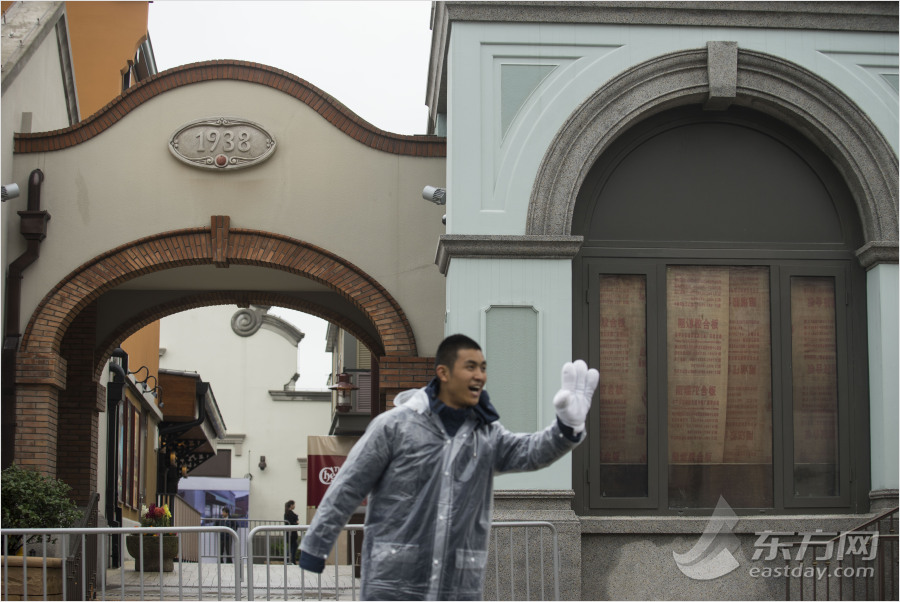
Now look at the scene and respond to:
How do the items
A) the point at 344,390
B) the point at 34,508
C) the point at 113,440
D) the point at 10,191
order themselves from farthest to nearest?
the point at 344,390, the point at 113,440, the point at 10,191, the point at 34,508

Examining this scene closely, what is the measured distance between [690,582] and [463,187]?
399 cm

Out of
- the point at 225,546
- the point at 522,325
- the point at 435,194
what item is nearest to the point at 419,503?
the point at 522,325

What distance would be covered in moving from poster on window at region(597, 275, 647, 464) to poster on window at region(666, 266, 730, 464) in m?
0.26

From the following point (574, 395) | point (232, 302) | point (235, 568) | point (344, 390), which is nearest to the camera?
point (574, 395)

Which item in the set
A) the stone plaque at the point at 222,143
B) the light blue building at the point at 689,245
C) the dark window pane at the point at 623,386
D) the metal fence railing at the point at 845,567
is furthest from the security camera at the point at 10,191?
the metal fence railing at the point at 845,567

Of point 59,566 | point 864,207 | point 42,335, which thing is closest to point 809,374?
point 864,207

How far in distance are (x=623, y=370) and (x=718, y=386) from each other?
34.4 inches

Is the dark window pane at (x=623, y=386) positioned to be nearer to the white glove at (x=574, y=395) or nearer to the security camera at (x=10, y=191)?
the white glove at (x=574, y=395)

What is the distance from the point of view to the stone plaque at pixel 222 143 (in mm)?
14320

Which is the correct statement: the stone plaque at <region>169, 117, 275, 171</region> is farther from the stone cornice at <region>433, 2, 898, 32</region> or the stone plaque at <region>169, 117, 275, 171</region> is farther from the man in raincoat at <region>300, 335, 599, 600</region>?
the man in raincoat at <region>300, 335, 599, 600</region>

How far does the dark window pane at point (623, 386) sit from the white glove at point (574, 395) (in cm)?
577

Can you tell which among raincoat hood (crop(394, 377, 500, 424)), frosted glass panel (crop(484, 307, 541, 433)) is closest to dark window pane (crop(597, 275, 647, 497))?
frosted glass panel (crop(484, 307, 541, 433))

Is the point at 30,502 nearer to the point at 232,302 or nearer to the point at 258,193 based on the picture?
the point at 258,193

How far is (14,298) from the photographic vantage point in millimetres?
13969
